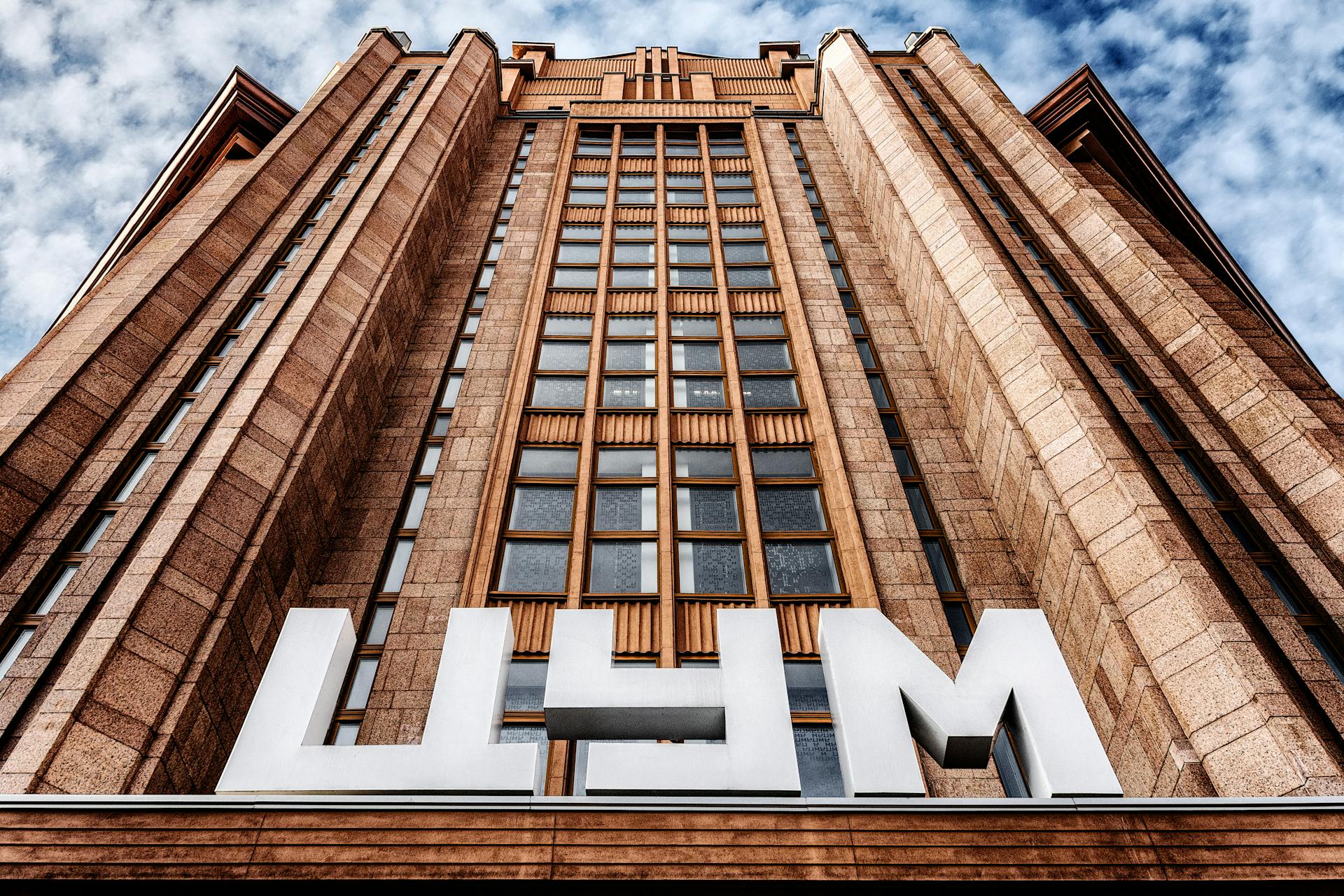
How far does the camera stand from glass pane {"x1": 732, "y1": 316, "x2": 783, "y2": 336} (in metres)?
24.1

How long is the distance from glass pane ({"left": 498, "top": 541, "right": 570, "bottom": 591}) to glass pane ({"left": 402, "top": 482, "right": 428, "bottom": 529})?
2145 mm

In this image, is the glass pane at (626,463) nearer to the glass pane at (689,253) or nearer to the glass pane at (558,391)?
the glass pane at (558,391)

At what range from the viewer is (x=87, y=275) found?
29344mm

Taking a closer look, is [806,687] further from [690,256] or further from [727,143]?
[727,143]

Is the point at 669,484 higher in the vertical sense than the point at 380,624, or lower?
higher

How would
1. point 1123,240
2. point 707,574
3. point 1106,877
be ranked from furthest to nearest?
point 1123,240 < point 707,574 < point 1106,877

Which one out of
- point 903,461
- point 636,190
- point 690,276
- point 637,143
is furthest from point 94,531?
point 637,143

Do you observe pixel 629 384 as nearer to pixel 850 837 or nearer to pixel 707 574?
pixel 707 574

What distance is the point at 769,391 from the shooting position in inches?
861

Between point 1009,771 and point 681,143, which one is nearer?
point 1009,771

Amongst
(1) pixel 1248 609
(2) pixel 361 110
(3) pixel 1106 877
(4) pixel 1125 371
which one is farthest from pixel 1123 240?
(2) pixel 361 110

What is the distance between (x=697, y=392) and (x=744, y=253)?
7.84m

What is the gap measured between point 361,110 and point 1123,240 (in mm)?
26402

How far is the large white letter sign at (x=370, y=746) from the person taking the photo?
892 centimetres
